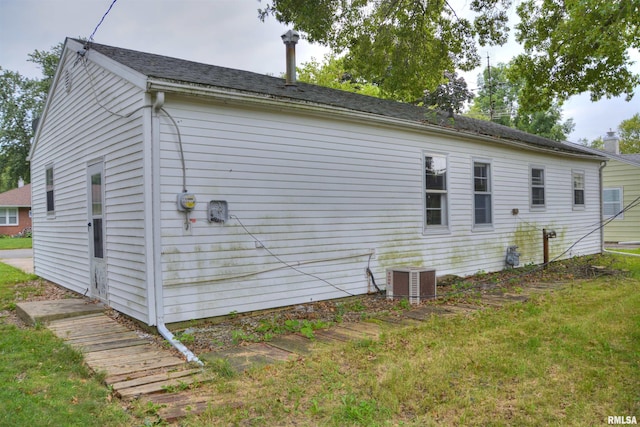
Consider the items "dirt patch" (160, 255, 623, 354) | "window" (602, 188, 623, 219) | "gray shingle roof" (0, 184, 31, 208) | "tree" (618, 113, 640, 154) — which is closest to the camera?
"dirt patch" (160, 255, 623, 354)

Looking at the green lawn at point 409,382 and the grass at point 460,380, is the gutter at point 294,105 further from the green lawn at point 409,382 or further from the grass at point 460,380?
the grass at point 460,380

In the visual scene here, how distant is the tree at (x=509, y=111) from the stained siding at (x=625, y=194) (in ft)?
32.1

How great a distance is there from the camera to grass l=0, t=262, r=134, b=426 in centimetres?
322

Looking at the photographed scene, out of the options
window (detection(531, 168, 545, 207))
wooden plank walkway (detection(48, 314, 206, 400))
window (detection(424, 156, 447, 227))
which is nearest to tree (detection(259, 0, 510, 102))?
window (detection(424, 156, 447, 227))

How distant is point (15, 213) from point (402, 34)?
32.0 meters

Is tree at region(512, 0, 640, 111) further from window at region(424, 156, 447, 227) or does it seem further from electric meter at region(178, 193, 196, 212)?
electric meter at region(178, 193, 196, 212)

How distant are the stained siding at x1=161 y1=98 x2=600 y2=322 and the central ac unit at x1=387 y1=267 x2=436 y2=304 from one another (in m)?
0.50

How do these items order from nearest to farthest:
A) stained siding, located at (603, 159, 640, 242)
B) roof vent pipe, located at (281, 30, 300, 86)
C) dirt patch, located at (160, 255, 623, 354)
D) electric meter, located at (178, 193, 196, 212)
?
1. dirt patch, located at (160, 255, 623, 354)
2. electric meter, located at (178, 193, 196, 212)
3. roof vent pipe, located at (281, 30, 300, 86)
4. stained siding, located at (603, 159, 640, 242)

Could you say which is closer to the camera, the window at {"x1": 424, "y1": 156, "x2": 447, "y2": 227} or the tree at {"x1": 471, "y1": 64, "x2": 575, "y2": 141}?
the window at {"x1": 424, "y1": 156, "x2": 447, "y2": 227}

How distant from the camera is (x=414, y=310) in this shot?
22.2ft

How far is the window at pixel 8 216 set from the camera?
103 ft

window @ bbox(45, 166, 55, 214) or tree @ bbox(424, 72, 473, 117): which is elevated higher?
tree @ bbox(424, 72, 473, 117)

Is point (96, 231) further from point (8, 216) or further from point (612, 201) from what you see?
point (8, 216)
